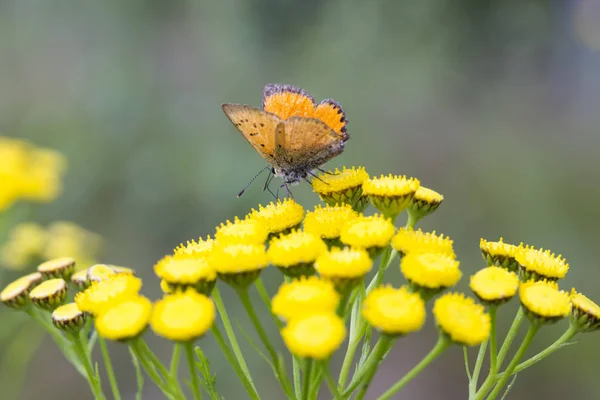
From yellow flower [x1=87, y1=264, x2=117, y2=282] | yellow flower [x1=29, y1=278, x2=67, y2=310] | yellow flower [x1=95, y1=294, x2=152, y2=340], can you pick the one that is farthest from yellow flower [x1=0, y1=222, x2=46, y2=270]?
yellow flower [x1=95, y1=294, x2=152, y2=340]

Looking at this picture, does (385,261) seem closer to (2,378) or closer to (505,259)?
(505,259)

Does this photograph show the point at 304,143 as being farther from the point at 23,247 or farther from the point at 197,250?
the point at 23,247

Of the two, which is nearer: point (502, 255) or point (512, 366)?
point (512, 366)

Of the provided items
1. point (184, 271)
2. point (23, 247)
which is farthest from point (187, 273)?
point (23, 247)

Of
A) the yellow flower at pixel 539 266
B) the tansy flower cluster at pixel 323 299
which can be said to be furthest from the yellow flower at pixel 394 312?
the yellow flower at pixel 539 266

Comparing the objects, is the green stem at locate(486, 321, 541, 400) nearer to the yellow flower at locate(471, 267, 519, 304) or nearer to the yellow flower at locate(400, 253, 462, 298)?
the yellow flower at locate(471, 267, 519, 304)

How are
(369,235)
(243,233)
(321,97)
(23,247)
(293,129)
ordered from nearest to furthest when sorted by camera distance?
(369,235) → (243,233) → (293,129) → (23,247) → (321,97)

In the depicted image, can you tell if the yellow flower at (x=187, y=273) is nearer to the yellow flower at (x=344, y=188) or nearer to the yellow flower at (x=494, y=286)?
the yellow flower at (x=344, y=188)

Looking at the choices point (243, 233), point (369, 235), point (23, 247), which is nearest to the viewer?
point (369, 235)

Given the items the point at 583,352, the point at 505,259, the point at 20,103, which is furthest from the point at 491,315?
the point at 20,103
